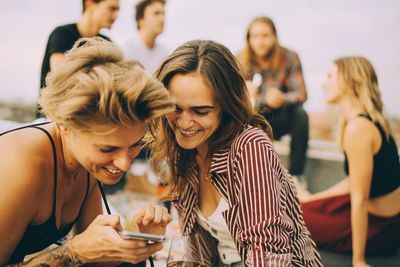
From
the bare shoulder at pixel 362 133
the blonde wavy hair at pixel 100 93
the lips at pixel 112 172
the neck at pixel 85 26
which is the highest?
the neck at pixel 85 26

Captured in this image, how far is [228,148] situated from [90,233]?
697mm

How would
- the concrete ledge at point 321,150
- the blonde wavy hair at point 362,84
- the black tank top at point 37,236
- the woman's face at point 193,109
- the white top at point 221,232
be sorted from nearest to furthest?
the black tank top at point 37,236 → the woman's face at point 193,109 → the white top at point 221,232 → the blonde wavy hair at point 362,84 → the concrete ledge at point 321,150

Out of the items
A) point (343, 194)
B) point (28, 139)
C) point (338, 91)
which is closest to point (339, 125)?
point (338, 91)

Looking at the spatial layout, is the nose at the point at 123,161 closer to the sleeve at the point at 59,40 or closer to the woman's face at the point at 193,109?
the woman's face at the point at 193,109

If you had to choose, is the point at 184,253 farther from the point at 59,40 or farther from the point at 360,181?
the point at 59,40

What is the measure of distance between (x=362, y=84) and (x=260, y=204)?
5.84ft

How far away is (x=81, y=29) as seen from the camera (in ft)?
9.49

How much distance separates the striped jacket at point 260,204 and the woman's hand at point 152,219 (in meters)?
0.30

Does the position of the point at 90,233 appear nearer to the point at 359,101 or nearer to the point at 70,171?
the point at 70,171

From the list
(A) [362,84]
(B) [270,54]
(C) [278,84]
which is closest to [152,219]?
(A) [362,84]

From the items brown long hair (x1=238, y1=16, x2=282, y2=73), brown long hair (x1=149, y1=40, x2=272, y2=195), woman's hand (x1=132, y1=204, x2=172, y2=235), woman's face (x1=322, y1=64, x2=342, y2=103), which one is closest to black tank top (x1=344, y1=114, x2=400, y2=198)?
woman's face (x1=322, y1=64, x2=342, y2=103)

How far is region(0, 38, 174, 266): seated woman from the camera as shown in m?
1.05

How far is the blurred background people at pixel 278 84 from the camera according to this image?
3.49 m

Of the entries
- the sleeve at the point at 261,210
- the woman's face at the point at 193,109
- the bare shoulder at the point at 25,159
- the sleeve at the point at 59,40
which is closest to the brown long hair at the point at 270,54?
the sleeve at the point at 59,40
